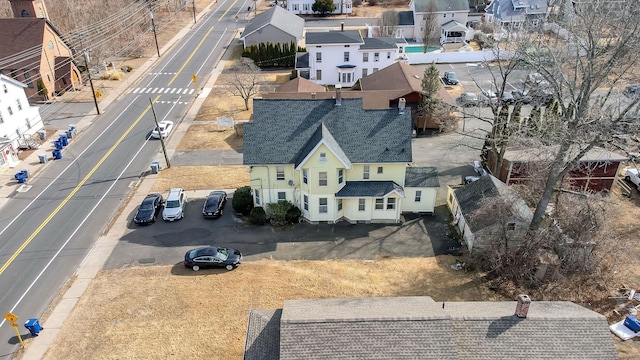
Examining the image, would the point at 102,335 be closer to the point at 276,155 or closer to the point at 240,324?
the point at 240,324

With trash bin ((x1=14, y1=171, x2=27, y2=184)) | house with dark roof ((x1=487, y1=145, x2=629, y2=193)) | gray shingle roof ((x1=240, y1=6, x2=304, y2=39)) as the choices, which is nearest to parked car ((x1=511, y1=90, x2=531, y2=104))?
house with dark roof ((x1=487, y1=145, x2=629, y2=193))

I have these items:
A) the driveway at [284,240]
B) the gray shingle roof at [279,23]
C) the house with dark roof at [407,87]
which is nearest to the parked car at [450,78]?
the house with dark roof at [407,87]

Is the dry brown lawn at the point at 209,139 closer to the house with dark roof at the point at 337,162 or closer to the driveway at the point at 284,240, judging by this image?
the driveway at the point at 284,240

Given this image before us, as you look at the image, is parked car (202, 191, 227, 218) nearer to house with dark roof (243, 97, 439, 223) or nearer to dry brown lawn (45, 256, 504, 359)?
house with dark roof (243, 97, 439, 223)

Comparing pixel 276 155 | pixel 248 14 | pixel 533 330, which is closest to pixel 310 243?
pixel 276 155

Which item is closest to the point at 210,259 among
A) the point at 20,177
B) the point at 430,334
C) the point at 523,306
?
the point at 430,334

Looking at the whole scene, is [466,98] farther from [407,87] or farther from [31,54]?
[31,54]
